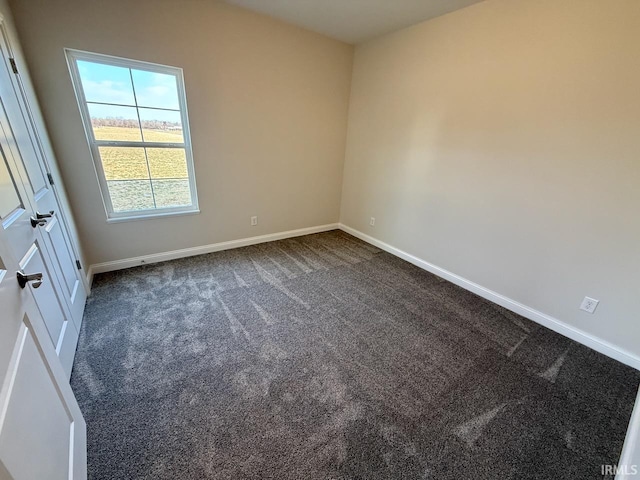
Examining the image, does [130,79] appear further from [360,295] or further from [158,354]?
[360,295]

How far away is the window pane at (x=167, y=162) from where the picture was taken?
261 centimetres

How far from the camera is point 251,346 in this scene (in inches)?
73.8

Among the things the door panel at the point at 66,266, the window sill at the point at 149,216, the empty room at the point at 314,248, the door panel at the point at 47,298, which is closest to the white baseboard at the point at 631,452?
the empty room at the point at 314,248

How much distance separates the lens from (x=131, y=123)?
244cm

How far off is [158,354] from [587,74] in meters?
3.45

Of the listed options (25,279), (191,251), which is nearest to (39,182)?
(25,279)

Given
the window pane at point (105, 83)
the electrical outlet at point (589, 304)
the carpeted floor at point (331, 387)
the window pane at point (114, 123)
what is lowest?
the carpeted floor at point (331, 387)

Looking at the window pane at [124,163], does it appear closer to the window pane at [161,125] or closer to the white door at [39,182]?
the window pane at [161,125]

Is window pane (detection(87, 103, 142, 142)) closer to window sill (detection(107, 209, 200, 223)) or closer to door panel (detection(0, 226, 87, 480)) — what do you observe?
window sill (detection(107, 209, 200, 223))

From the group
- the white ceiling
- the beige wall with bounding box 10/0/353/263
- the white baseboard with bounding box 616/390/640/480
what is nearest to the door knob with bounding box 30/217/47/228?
the beige wall with bounding box 10/0/353/263

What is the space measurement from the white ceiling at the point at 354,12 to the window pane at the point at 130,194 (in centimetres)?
197

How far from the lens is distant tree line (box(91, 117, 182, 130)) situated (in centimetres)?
232

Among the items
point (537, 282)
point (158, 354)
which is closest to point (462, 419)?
point (537, 282)

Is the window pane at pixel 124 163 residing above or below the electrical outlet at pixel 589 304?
above
